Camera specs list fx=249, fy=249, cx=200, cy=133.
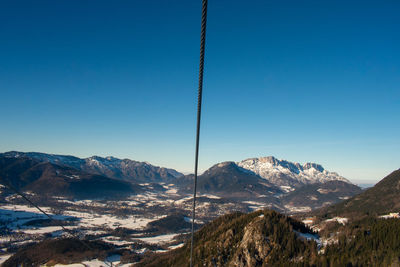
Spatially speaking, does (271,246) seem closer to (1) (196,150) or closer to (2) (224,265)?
(2) (224,265)

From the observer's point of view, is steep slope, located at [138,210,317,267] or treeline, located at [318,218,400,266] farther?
steep slope, located at [138,210,317,267]

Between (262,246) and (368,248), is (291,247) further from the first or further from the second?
(368,248)

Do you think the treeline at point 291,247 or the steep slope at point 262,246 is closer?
the treeline at point 291,247

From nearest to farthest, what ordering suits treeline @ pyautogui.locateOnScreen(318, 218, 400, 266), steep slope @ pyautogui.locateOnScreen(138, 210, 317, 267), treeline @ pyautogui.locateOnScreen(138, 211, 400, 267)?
treeline @ pyautogui.locateOnScreen(318, 218, 400, 266)
treeline @ pyautogui.locateOnScreen(138, 211, 400, 267)
steep slope @ pyautogui.locateOnScreen(138, 210, 317, 267)

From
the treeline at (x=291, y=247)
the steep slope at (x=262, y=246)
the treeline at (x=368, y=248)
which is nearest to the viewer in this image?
the treeline at (x=368, y=248)

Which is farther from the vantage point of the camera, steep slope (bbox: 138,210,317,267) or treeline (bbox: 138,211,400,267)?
steep slope (bbox: 138,210,317,267)

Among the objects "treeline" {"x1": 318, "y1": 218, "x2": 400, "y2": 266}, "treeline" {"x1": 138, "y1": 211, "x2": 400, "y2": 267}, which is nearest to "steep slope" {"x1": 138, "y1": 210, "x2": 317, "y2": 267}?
"treeline" {"x1": 138, "y1": 211, "x2": 400, "y2": 267}

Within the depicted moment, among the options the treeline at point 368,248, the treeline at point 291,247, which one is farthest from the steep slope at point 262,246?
the treeline at point 368,248

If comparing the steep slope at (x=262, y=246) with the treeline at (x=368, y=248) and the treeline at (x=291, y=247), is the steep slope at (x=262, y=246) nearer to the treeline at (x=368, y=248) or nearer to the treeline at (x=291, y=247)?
the treeline at (x=291, y=247)

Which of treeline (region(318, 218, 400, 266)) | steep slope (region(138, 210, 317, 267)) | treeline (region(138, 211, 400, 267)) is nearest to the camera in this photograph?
treeline (region(318, 218, 400, 266))

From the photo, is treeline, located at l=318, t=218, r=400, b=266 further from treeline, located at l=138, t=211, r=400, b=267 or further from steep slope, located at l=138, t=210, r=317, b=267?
steep slope, located at l=138, t=210, r=317, b=267

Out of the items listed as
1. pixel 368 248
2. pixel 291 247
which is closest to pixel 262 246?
pixel 291 247
